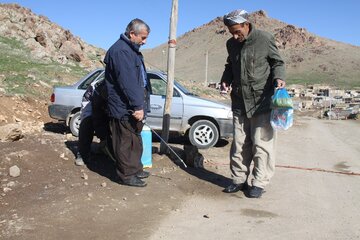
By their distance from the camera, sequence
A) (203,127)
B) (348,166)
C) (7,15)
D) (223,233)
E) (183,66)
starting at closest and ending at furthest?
(223,233) < (348,166) < (203,127) < (7,15) < (183,66)

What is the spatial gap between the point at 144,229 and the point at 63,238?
75 centimetres

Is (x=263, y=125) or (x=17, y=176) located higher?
(x=263, y=125)

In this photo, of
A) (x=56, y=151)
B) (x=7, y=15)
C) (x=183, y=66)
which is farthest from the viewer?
(x=183, y=66)

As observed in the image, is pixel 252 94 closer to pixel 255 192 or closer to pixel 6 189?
pixel 255 192

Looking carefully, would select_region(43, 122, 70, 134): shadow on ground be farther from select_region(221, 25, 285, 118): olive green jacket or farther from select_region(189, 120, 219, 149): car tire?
select_region(221, 25, 285, 118): olive green jacket

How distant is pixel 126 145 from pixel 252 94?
63.0 inches

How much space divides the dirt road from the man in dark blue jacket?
323 millimetres

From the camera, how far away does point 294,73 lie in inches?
4259

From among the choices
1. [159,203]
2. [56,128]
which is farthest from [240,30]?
[56,128]

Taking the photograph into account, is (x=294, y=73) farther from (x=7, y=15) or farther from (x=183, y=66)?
(x=7, y=15)

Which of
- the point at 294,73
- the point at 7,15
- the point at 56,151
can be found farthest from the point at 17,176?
the point at 294,73

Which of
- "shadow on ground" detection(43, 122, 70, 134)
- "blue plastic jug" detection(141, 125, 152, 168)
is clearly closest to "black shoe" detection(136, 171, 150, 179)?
Result: "blue plastic jug" detection(141, 125, 152, 168)

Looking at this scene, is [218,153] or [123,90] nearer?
[123,90]

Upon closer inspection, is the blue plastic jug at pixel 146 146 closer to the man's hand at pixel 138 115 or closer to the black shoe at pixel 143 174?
the black shoe at pixel 143 174
